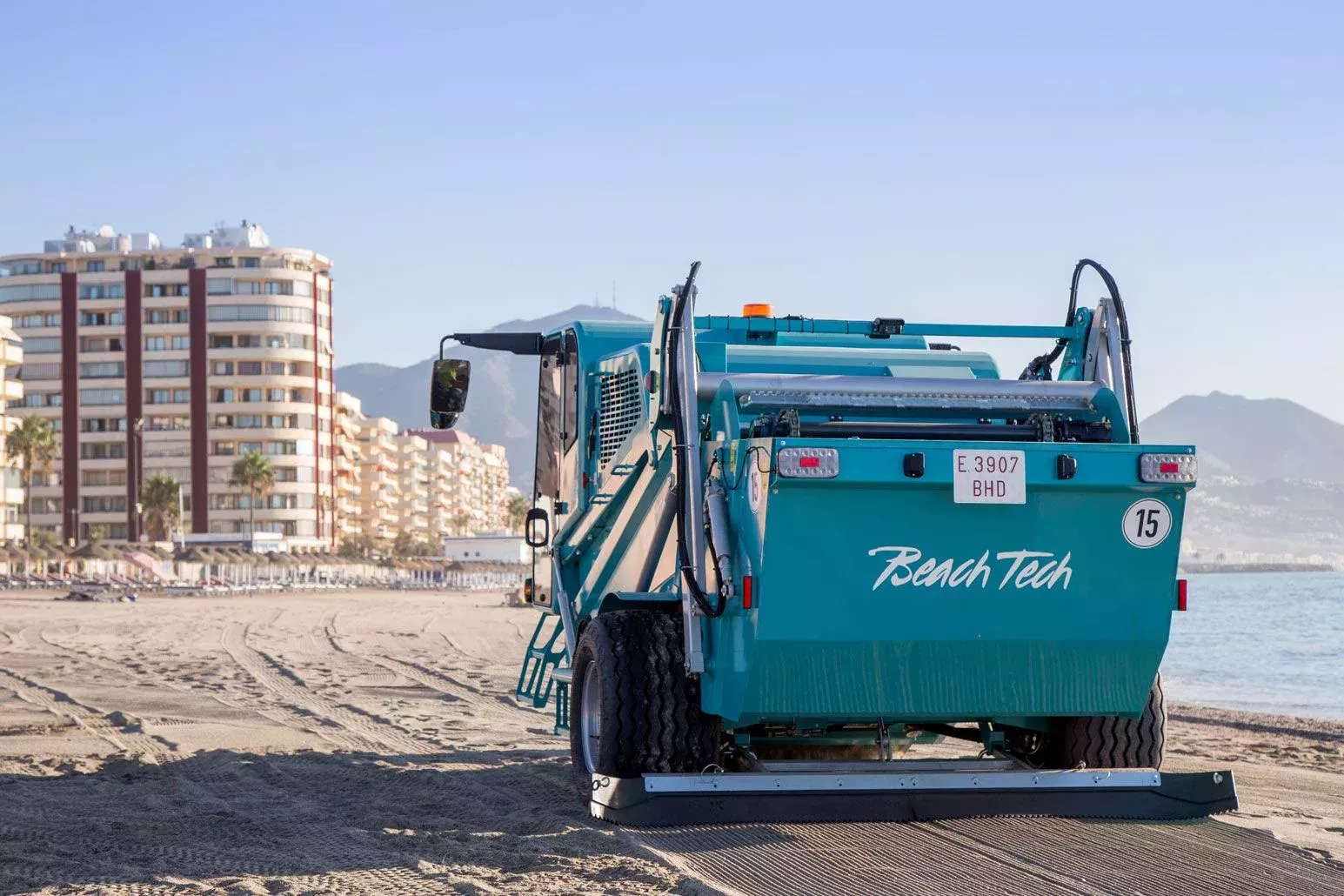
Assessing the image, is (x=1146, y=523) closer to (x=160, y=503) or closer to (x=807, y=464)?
(x=807, y=464)

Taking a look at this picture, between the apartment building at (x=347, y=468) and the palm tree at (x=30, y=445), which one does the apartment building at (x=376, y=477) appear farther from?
the palm tree at (x=30, y=445)

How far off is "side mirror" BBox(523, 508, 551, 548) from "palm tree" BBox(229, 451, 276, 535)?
12259cm

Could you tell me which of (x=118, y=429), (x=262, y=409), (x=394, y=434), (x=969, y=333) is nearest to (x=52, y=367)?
(x=118, y=429)

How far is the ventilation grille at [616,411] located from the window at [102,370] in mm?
134614

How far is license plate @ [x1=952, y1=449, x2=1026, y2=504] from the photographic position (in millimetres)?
7539

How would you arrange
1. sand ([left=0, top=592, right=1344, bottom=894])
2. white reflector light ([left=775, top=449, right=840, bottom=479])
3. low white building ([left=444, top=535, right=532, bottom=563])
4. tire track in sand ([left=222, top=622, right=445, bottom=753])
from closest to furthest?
sand ([left=0, top=592, right=1344, bottom=894]), white reflector light ([left=775, top=449, right=840, bottom=479]), tire track in sand ([left=222, top=622, right=445, bottom=753]), low white building ([left=444, top=535, right=532, bottom=563])

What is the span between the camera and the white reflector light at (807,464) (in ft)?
24.0

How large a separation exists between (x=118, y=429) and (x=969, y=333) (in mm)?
135553

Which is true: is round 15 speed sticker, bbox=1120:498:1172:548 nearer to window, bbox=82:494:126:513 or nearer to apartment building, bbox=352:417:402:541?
window, bbox=82:494:126:513

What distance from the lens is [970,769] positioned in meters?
8.38

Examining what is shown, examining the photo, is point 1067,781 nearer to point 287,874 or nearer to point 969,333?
point 969,333

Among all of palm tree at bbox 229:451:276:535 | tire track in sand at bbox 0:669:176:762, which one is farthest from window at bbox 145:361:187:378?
tire track in sand at bbox 0:669:176:762

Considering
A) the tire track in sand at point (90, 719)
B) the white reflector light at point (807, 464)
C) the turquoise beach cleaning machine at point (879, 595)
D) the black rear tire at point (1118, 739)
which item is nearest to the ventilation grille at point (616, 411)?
the turquoise beach cleaning machine at point (879, 595)

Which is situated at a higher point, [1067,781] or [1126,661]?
[1126,661]
